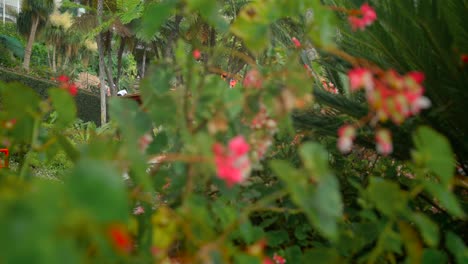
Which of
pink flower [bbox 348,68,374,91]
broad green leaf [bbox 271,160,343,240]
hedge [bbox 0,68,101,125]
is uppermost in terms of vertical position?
pink flower [bbox 348,68,374,91]

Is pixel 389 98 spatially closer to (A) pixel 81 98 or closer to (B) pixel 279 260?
(B) pixel 279 260

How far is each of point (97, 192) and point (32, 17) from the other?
35641 millimetres

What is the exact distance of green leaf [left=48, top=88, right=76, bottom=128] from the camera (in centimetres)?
94

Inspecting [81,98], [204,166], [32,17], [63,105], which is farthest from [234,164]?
[32,17]

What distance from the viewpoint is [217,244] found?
0.69 meters

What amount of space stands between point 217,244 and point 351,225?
2.70ft

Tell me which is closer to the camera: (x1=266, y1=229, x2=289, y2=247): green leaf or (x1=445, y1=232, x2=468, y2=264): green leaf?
(x1=445, y1=232, x2=468, y2=264): green leaf

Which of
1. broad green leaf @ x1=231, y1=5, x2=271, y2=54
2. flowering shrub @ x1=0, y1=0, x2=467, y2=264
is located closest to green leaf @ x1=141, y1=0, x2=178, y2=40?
flowering shrub @ x1=0, y1=0, x2=467, y2=264

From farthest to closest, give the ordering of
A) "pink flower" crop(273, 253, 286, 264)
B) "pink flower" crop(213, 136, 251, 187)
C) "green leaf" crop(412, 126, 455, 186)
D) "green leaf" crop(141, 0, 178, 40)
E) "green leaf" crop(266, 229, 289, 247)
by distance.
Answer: "green leaf" crop(266, 229, 289, 247) < "pink flower" crop(273, 253, 286, 264) < "green leaf" crop(141, 0, 178, 40) < "green leaf" crop(412, 126, 455, 186) < "pink flower" crop(213, 136, 251, 187)

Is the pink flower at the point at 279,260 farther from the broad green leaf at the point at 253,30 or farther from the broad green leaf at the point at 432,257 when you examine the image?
the broad green leaf at the point at 253,30

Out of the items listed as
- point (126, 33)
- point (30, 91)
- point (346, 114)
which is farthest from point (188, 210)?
point (126, 33)

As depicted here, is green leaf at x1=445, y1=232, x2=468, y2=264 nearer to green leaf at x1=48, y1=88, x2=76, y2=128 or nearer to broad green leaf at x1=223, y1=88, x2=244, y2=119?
broad green leaf at x1=223, y1=88, x2=244, y2=119

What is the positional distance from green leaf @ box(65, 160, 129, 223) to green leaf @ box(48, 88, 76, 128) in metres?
0.47

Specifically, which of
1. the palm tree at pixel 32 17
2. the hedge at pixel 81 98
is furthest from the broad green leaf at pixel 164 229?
the palm tree at pixel 32 17
